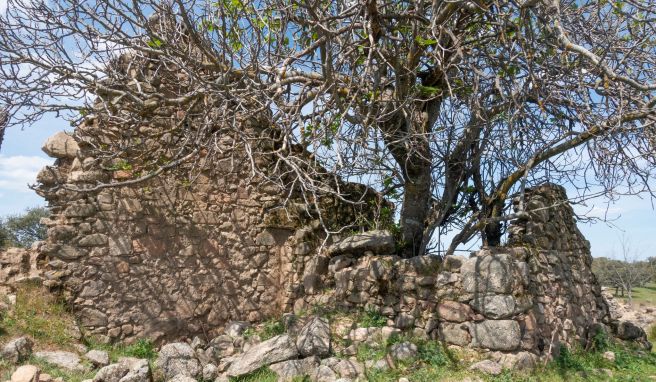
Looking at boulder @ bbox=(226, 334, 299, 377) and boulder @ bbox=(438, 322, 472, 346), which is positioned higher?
boulder @ bbox=(438, 322, 472, 346)

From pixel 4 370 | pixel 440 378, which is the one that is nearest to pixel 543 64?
pixel 440 378

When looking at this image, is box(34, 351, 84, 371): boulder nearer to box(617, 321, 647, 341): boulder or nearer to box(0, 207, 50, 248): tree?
box(617, 321, 647, 341): boulder

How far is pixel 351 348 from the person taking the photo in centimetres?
490

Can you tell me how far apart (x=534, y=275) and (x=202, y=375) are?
3590 mm

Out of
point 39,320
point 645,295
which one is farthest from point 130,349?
point 645,295

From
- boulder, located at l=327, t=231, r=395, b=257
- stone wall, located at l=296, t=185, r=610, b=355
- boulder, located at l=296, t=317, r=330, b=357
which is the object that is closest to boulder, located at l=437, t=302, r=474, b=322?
stone wall, located at l=296, t=185, r=610, b=355

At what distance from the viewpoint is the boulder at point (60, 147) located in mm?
5445

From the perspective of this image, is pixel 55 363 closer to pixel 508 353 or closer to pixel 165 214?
pixel 165 214

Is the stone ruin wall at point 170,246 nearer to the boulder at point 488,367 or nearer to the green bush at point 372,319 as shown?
the green bush at point 372,319

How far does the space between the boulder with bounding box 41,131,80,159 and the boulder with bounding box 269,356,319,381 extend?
3262 millimetres

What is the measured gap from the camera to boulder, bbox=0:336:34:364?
4352mm

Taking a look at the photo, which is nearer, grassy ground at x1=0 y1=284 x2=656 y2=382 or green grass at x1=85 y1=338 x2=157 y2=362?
grassy ground at x1=0 y1=284 x2=656 y2=382

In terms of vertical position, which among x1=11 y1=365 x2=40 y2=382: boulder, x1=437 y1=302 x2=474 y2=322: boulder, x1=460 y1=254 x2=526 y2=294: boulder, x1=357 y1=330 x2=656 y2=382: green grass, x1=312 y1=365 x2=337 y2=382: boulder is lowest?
x1=11 y1=365 x2=40 y2=382: boulder

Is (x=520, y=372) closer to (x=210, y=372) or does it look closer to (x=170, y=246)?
(x=210, y=372)
